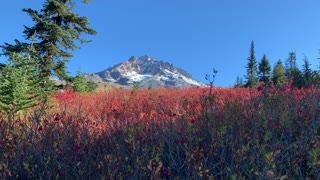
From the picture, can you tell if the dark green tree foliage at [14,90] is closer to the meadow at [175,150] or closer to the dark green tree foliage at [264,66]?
the meadow at [175,150]

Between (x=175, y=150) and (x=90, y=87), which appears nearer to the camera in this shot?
(x=175, y=150)

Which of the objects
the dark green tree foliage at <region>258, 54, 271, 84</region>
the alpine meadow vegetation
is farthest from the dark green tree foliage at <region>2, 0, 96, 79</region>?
the dark green tree foliage at <region>258, 54, 271, 84</region>

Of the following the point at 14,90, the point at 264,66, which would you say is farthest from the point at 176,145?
the point at 264,66

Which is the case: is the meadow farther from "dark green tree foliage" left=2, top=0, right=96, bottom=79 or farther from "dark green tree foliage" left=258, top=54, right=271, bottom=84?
"dark green tree foliage" left=258, top=54, right=271, bottom=84

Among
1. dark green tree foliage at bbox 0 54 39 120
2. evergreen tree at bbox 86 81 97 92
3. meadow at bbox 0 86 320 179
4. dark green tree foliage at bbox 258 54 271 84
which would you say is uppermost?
dark green tree foliage at bbox 258 54 271 84

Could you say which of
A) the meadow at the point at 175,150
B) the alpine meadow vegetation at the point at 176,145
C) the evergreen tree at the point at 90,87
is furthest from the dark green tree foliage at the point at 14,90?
the evergreen tree at the point at 90,87

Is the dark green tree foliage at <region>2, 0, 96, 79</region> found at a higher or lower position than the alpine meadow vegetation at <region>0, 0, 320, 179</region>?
higher

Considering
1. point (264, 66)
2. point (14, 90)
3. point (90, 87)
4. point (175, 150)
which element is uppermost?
point (264, 66)

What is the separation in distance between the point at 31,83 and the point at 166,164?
27.1 ft

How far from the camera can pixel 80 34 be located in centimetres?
1769

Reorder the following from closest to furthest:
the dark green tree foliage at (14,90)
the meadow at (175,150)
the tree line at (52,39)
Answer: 1. the meadow at (175,150)
2. the dark green tree foliage at (14,90)
3. the tree line at (52,39)

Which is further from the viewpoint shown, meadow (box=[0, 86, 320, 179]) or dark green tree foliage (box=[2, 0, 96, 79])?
dark green tree foliage (box=[2, 0, 96, 79])

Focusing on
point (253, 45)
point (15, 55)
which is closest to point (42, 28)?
point (15, 55)

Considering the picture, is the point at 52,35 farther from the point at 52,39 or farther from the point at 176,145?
the point at 176,145
